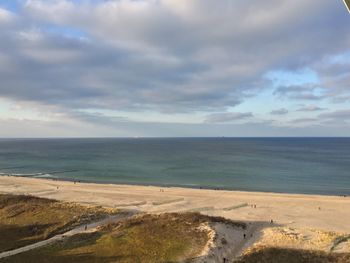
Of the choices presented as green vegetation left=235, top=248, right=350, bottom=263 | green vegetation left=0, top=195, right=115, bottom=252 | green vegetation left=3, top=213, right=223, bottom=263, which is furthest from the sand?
green vegetation left=0, top=195, right=115, bottom=252

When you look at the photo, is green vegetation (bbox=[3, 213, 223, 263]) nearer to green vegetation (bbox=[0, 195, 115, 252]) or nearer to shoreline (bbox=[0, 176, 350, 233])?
green vegetation (bbox=[0, 195, 115, 252])

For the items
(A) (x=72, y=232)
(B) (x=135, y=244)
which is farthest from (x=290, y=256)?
(A) (x=72, y=232)

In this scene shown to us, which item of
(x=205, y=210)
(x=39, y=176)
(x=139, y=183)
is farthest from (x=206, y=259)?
(x=39, y=176)

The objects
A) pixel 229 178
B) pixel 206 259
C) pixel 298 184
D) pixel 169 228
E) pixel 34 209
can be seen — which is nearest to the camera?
pixel 206 259

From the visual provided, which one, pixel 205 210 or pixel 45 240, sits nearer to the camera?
pixel 45 240

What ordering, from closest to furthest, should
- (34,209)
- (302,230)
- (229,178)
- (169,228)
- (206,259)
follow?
(206,259) < (169,228) < (302,230) < (34,209) < (229,178)

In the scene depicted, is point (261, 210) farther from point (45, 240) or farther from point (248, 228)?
point (45, 240)
